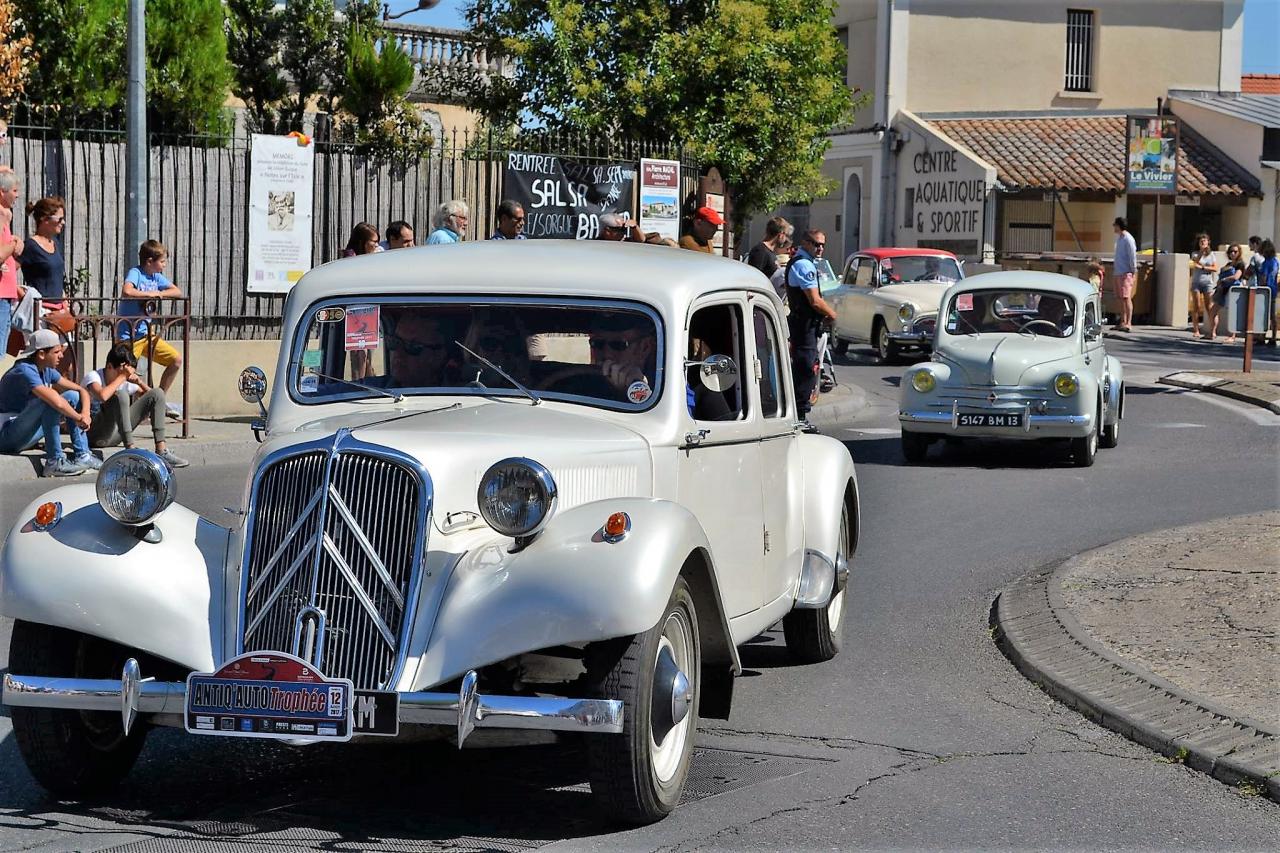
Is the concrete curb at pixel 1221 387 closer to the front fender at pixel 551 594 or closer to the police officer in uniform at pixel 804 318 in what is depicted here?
the police officer in uniform at pixel 804 318

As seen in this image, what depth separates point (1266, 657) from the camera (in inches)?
287

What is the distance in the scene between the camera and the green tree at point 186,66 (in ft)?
63.1

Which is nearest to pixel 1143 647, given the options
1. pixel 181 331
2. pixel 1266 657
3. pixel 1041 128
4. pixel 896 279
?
pixel 1266 657

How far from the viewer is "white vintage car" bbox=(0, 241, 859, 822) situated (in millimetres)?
5031

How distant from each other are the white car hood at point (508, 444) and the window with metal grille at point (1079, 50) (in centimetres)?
4232

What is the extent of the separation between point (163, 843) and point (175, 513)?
115 centimetres

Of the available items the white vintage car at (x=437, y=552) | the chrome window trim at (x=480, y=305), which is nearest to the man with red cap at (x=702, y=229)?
the white vintage car at (x=437, y=552)

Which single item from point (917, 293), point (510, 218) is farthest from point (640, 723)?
point (917, 293)

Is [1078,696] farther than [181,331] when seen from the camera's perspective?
No

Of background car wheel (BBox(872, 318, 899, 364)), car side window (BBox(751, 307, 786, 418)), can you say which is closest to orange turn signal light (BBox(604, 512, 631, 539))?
car side window (BBox(751, 307, 786, 418))

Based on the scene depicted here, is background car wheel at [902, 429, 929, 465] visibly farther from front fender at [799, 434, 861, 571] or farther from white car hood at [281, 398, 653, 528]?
white car hood at [281, 398, 653, 528]

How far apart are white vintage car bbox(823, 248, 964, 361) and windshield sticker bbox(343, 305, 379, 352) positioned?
66.0 ft

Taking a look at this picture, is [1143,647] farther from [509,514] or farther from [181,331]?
[181,331]

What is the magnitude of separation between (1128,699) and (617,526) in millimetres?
2552
